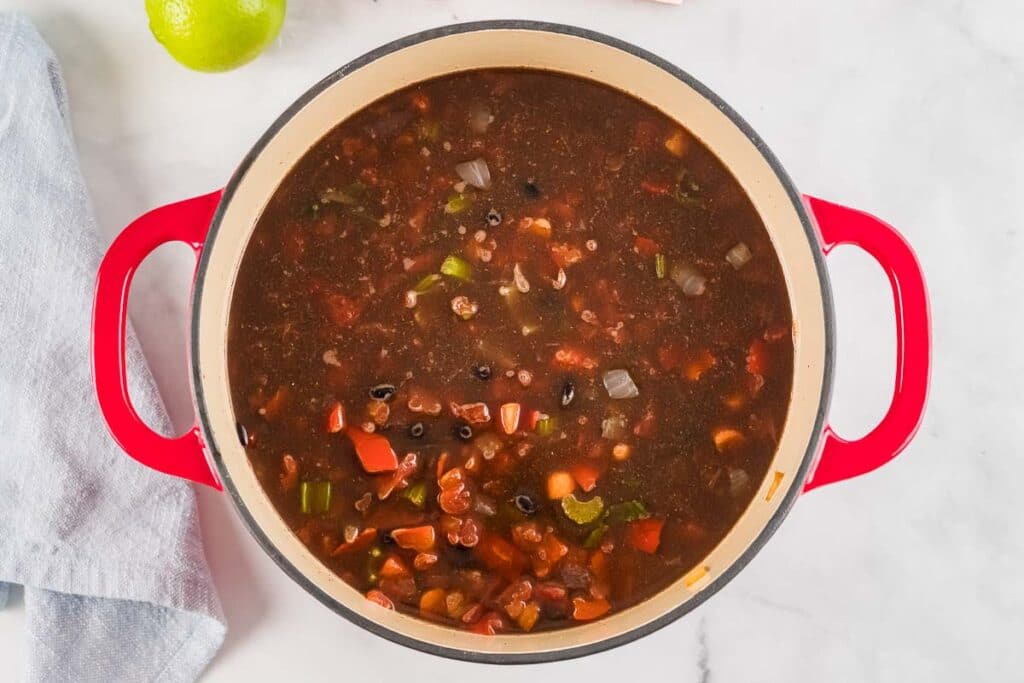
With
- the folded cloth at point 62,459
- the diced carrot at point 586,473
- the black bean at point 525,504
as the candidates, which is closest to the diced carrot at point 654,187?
the diced carrot at point 586,473

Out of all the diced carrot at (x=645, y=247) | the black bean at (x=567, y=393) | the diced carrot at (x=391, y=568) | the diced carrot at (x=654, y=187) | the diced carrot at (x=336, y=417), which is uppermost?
the diced carrot at (x=654, y=187)

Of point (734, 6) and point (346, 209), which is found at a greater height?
point (734, 6)

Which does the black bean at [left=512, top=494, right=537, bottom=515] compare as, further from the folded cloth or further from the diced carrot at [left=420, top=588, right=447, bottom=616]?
the folded cloth

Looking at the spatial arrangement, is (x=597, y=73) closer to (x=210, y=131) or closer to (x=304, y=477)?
(x=210, y=131)

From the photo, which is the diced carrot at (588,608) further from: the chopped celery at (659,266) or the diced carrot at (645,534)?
the chopped celery at (659,266)

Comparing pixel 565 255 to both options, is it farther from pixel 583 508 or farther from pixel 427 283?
pixel 583 508

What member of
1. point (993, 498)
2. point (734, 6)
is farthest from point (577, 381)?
point (993, 498)

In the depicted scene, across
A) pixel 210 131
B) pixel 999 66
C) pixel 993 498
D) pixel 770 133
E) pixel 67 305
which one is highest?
pixel 999 66

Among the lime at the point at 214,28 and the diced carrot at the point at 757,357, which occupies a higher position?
the lime at the point at 214,28
